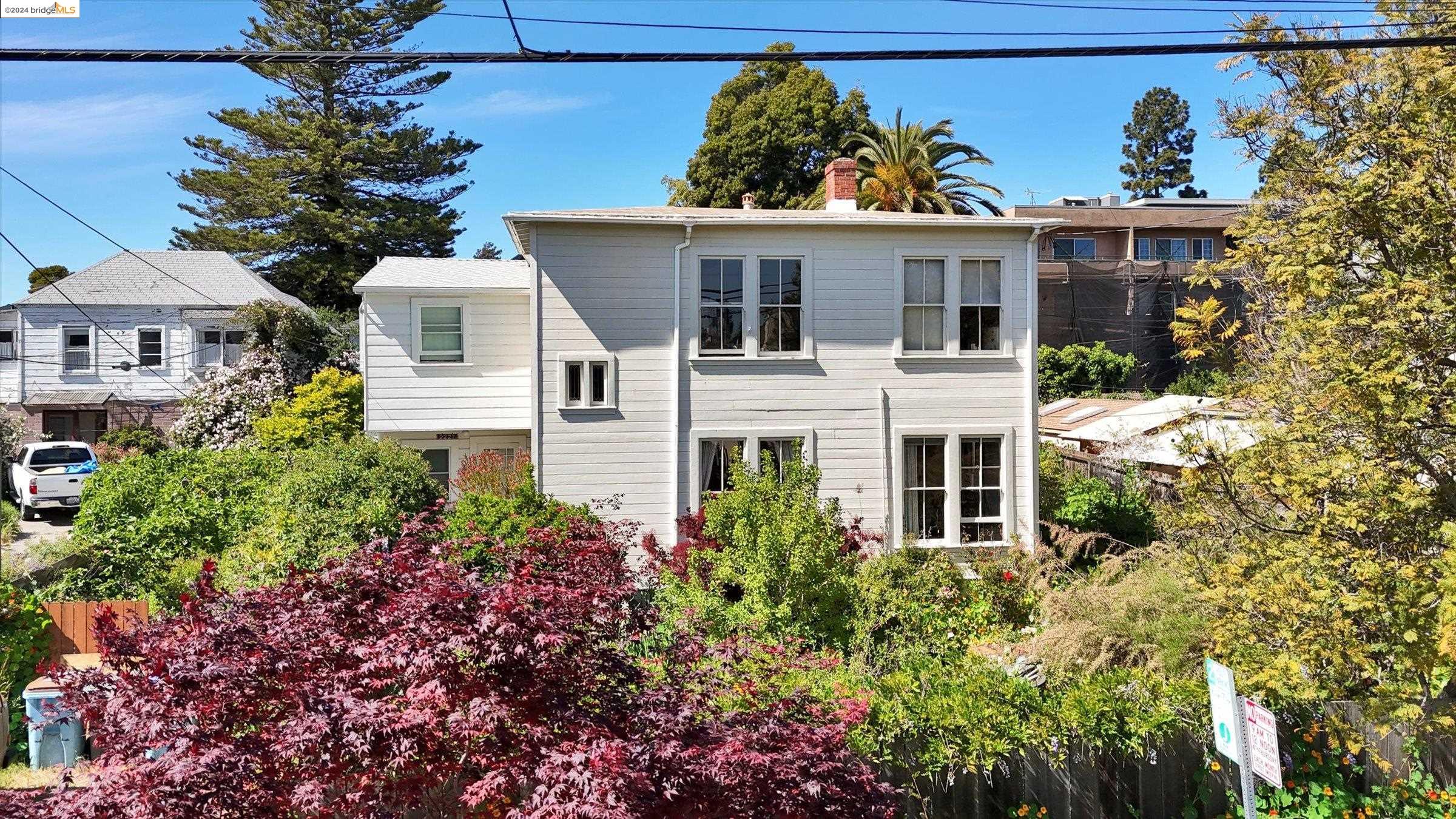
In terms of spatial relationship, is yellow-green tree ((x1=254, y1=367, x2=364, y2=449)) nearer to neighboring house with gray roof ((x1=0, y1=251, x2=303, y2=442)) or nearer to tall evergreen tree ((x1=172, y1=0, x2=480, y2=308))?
neighboring house with gray roof ((x1=0, y1=251, x2=303, y2=442))

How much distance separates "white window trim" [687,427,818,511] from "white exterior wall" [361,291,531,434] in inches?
124

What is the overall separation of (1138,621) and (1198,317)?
317cm

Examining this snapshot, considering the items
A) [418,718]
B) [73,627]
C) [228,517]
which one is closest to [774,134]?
[228,517]

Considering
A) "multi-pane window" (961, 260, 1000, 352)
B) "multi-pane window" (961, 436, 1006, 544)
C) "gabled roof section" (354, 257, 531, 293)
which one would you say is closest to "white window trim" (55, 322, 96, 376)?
"gabled roof section" (354, 257, 531, 293)

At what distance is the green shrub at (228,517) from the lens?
11.6 m

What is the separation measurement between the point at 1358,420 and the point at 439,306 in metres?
13.8

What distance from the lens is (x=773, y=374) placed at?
15.3 metres

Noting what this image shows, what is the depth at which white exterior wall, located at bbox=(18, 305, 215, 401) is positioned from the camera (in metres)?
29.0

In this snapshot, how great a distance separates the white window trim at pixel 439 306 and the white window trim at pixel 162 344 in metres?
17.4

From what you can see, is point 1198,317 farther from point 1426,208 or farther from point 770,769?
point 770,769

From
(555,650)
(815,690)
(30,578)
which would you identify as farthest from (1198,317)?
(30,578)

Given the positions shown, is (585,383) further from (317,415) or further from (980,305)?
(317,415)

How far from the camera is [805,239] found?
15.2 metres

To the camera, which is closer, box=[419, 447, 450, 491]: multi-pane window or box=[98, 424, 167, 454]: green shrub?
box=[419, 447, 450, 491]: multi-pane window
